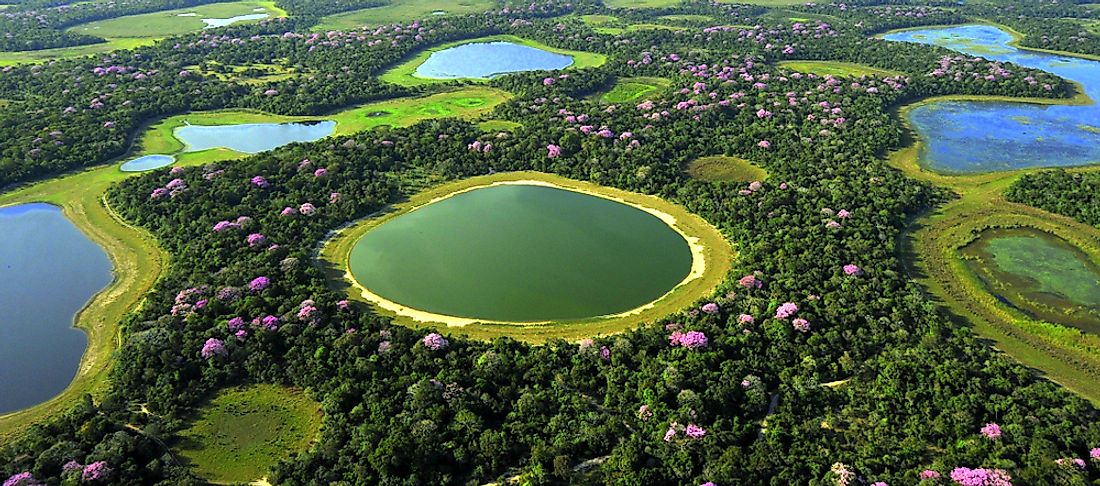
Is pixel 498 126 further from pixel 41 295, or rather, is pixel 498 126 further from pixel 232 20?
pixel 232 20

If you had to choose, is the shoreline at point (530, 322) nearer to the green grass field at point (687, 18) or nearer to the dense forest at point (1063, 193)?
the dense forest at point (1063, 193)

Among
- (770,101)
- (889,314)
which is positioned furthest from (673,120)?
(889,314)

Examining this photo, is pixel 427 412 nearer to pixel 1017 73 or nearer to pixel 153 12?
pixel 1017 73

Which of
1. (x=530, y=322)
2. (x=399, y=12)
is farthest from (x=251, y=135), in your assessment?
(x=399, y=12)

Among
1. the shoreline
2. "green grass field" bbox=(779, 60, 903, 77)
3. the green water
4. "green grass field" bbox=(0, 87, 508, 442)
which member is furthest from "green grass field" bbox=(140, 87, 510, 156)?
"green grass field" bbox=(779, 60, 903, 77)

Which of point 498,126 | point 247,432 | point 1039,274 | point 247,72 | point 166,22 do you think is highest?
point 166,22

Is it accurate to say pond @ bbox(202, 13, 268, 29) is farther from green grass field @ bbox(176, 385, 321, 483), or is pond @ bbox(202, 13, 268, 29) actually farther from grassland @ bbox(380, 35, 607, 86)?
green grass field @ bbox(176, 385, 321, 483)

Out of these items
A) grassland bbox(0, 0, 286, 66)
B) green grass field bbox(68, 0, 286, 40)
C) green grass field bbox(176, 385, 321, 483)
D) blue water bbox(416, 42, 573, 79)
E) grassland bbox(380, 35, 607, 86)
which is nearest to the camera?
green grass field bbox(176, 385, 321, 483)
